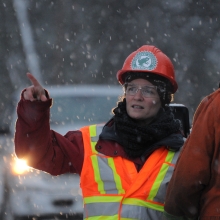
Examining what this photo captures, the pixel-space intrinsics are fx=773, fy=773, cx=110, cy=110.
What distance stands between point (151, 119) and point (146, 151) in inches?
12.8

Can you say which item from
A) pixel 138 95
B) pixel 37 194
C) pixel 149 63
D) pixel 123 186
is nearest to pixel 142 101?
pixel 138 95

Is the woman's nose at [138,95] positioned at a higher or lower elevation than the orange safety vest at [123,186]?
higher

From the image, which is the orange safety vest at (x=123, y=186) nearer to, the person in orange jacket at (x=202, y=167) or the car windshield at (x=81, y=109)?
the person in orange jacket at (x=202, y=167)

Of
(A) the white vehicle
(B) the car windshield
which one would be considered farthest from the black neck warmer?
(B) the car windshield

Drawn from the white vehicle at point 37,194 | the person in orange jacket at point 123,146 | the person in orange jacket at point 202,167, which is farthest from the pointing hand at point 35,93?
the white vehicle at point 37,194

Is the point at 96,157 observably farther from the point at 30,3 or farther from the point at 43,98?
the point at 30,3

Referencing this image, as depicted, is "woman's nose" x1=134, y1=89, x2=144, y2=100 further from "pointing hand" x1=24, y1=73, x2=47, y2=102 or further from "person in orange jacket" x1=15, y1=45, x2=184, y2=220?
"pointing hand" x1=24, y1=73, x2=47, y2=102

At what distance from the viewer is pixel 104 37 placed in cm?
2216

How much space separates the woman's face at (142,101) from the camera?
4.50 m

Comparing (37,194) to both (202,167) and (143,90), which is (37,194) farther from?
(202,167)

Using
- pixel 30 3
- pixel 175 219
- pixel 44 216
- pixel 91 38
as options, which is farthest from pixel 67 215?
pixel 30 3

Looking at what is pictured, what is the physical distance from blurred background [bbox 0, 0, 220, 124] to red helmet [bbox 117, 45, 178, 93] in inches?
653

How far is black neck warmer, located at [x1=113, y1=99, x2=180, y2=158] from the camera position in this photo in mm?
4305

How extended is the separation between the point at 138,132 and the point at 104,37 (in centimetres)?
1795
